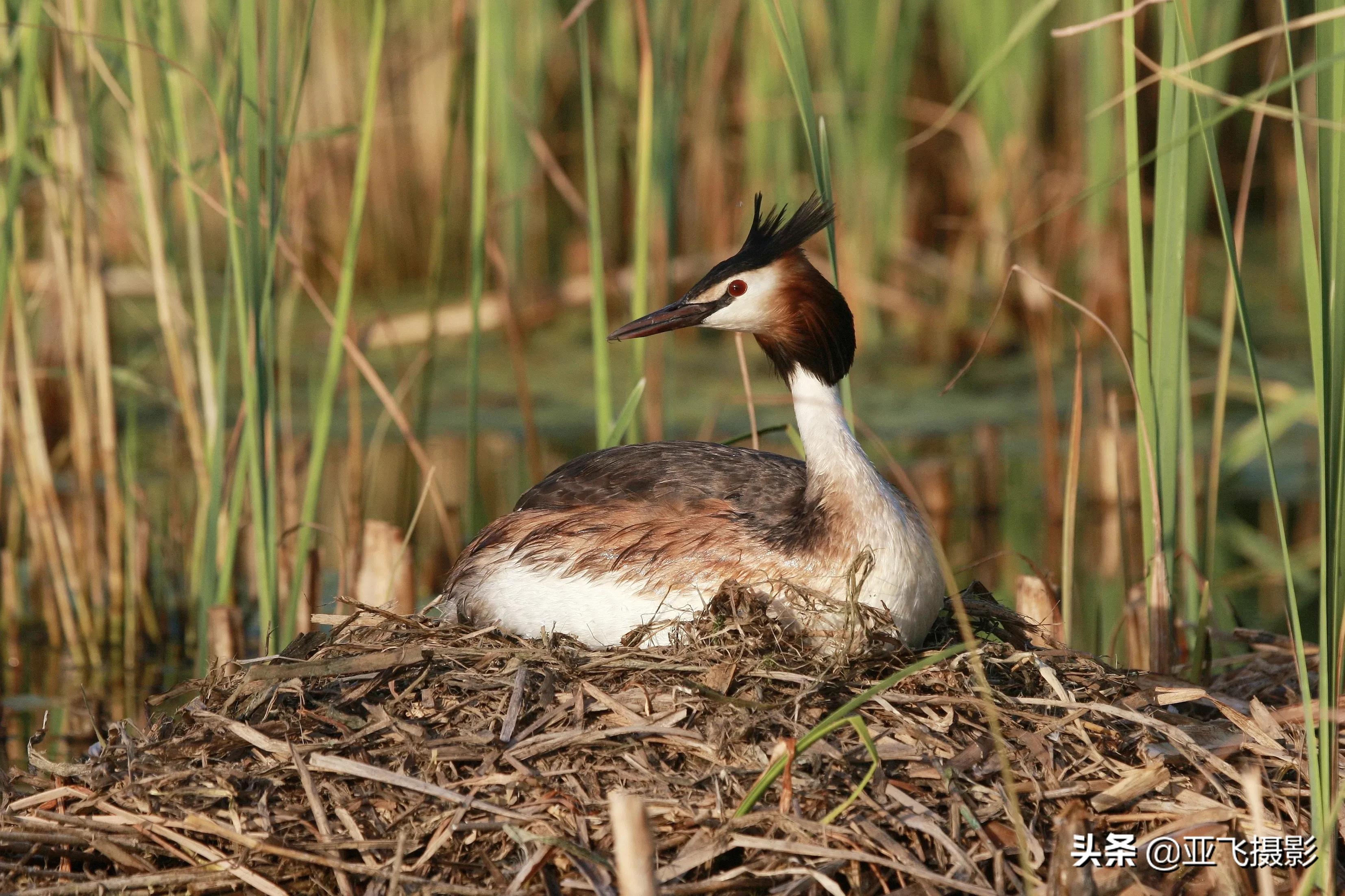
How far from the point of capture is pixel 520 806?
10.6 feet

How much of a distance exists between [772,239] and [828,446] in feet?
1.95

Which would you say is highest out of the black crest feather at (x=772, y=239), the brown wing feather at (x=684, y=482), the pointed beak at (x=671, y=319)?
the black crest feather at (x=772, y=239)

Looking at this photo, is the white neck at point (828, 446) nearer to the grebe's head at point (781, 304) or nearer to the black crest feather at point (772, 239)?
the grebe's head at point (781, 304)

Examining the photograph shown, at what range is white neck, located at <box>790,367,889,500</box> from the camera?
13.1 ft

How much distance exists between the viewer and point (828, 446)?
4.08 meters

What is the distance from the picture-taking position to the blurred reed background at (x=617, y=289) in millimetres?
4406

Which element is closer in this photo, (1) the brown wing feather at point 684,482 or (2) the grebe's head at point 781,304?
(2) the grebe's head at point 781,304

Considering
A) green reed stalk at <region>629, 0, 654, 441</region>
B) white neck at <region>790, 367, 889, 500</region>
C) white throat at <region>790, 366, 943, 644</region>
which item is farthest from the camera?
green reed stalk at <region>629, 0, 654, 441</region>

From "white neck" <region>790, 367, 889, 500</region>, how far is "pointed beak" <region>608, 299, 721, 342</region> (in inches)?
11.9

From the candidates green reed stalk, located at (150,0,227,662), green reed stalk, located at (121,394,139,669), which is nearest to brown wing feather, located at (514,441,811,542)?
green reed stalk, located at (150,0,227,662)

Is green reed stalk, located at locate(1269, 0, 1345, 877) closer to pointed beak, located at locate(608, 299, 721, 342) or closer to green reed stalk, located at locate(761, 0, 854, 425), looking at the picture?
green reed stalk, located at locate(761, 0, 854, 425)

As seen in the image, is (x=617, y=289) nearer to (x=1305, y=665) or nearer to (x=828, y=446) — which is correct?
(x=828, y=446)

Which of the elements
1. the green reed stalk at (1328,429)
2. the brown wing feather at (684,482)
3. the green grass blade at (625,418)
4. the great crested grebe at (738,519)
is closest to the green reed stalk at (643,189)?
the green grass blade at (625,418)

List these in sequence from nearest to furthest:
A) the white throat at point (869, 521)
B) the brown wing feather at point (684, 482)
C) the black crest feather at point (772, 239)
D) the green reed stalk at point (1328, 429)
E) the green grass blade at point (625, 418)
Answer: the green reed stalk at point (1328, 429) < the white throat at point (869, 521) < the black crest feather at point (772, 239) < the brown wing feather at point (684, 482) < the green grass blade at point (625, 418)
